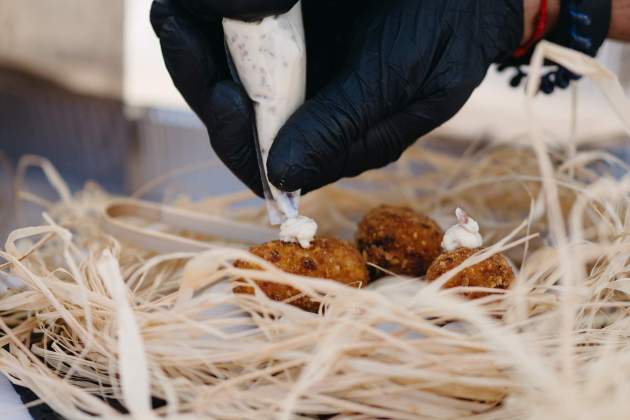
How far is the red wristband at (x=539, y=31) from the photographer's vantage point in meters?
0.77

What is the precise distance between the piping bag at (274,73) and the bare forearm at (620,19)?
0.41 meters

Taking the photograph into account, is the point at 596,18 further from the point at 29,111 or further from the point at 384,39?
the point at 29,111

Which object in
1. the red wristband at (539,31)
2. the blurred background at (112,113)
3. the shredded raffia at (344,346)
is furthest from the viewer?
the blurred background at (112,113)

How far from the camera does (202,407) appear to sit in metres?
0.46

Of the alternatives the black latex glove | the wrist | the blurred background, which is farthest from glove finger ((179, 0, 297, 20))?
the blurred background

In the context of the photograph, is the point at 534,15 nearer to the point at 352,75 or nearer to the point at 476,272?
the point at 352,75

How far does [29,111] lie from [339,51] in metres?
0.80

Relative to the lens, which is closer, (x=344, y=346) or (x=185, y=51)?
(x=344, y=346)

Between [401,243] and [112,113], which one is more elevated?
[401,243]

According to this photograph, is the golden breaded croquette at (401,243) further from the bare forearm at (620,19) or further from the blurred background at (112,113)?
the blurred background at (112,113)

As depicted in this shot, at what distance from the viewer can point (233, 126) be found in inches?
25.5

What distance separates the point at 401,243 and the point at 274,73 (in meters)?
0.19

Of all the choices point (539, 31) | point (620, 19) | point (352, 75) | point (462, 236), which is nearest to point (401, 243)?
point (462, 236)

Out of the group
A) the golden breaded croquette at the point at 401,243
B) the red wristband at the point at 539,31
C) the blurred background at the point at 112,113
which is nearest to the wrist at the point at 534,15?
the red wristband at the point at 539,31
